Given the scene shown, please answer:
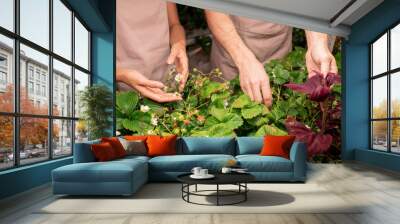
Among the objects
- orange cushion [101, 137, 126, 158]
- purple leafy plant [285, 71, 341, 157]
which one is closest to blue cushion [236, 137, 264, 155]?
orange cushion [101, 137, 126, 158]

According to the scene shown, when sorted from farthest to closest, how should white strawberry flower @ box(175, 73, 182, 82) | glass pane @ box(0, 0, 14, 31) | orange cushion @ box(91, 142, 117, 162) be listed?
white strawberry flower @ box(175, 73, 182, 82) < orange cushion @ box(91, 142, 117, 162) < glass pane @ box(0, 0, 14, 31)

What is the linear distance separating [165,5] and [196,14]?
755 mm

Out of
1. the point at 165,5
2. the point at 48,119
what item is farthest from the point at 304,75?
the point at 48,119

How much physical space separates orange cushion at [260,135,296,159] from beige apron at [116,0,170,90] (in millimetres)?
4062

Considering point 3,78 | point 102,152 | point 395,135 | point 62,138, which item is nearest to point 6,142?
point 3,78

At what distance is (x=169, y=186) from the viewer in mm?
5301

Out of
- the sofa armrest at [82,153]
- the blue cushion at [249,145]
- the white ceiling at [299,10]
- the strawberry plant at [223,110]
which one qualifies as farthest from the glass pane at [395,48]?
the sofa armrest at [82,153]

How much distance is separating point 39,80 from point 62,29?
4.15ft

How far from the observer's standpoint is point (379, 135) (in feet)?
26.5

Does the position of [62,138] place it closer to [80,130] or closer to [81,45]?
[80,130]

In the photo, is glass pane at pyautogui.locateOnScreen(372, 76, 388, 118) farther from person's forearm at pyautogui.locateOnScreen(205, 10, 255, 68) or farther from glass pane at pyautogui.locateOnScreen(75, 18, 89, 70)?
glass pane at pyautogui.locateOnScreen(75, 18, 89, 70)

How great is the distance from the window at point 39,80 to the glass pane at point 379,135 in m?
5.67

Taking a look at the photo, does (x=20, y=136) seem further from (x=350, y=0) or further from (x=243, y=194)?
(x=350, y=0)

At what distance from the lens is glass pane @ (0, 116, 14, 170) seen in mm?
4406
